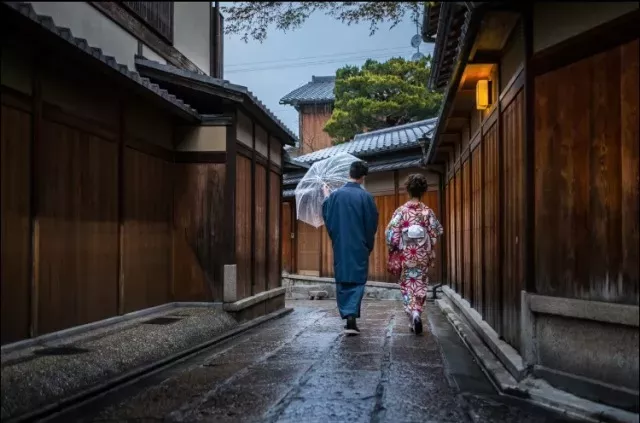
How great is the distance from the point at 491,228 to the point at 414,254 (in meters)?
1.44

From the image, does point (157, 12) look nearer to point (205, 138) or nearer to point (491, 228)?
point (491, 228)

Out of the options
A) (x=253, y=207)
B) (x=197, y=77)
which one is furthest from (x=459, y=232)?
(x=197, y=77)

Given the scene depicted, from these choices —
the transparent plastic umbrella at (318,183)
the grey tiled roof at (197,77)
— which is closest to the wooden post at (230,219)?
the grey tiled roof at (197,77)

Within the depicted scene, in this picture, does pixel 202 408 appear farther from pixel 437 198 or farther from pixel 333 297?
pixel 333 297

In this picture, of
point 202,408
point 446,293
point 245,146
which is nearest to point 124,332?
point 202,408

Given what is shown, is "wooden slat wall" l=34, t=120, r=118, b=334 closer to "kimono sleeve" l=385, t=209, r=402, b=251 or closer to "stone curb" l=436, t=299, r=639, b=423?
"kimono sleeve" l=385, t=209, r=402, b=251

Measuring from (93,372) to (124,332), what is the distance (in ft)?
5.08

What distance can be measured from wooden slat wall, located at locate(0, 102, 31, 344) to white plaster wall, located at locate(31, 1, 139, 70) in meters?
0.99

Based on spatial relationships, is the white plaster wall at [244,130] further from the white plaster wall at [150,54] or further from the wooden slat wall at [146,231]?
the white plaster wall at [150,54]

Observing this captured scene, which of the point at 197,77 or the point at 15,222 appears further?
the point at 197,77

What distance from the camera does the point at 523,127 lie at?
5.70 meters

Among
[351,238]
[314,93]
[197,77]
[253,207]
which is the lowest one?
[351,238]

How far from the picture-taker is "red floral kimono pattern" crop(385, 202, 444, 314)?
29.6 feet

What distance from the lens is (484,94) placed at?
8078 mm
